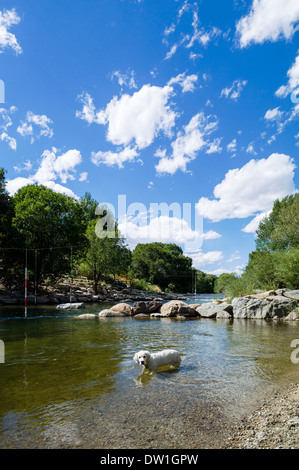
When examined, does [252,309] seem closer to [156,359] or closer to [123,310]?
[123,310]

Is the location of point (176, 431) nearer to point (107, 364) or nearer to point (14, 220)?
point (107, 364)

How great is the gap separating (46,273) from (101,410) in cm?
3374

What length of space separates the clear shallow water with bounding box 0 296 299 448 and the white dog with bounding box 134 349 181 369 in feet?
0.91

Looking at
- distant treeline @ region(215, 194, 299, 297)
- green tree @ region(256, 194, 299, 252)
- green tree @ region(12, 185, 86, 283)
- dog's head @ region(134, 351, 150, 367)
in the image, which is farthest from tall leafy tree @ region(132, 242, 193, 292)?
dog's head @ region(134, 351, 150, 367)

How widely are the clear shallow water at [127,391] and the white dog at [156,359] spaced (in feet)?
0.91

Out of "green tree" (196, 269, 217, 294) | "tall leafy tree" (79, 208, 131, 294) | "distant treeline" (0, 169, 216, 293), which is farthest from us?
A: "green tree" (196, 269, 217, 294)

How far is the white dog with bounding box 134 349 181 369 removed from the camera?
6.73 meters

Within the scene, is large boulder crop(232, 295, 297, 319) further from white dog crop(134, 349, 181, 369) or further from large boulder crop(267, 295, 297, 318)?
white dog crop(134, 349, 181, 369)

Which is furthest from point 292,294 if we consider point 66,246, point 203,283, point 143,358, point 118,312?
point 203,283

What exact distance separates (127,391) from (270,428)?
2.85m

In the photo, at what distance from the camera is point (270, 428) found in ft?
11.9

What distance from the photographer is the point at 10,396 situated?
5156 millimetres
